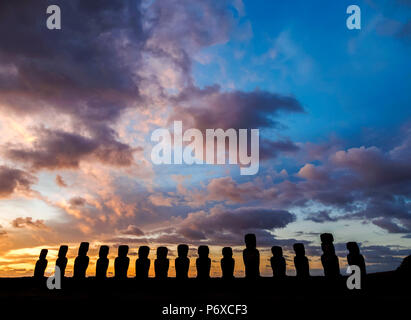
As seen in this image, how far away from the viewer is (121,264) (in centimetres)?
866

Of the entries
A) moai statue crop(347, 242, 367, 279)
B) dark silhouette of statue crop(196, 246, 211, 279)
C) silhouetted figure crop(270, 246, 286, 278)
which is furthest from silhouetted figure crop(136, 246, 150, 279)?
moai statue crop(347, 242, 367, 279)

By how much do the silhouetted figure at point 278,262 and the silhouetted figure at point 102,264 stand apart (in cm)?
462

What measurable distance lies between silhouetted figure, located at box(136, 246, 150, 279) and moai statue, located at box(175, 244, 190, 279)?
0.95 metres

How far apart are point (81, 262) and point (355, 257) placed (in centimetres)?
755

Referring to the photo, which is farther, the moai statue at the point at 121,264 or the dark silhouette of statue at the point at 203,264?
the moai statue at the point at 121,264

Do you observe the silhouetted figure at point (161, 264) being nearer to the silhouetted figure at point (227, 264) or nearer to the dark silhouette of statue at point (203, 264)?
the dark silhouette of statue at point (203, 264)

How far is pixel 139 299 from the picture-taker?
6961 millimetres

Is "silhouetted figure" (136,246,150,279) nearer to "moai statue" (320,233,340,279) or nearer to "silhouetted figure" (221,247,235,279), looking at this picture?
"silhouetted figure" (221,247,235,279)

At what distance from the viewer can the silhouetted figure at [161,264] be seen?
27.5 ft

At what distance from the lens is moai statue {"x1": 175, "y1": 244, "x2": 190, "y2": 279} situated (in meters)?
8.10
